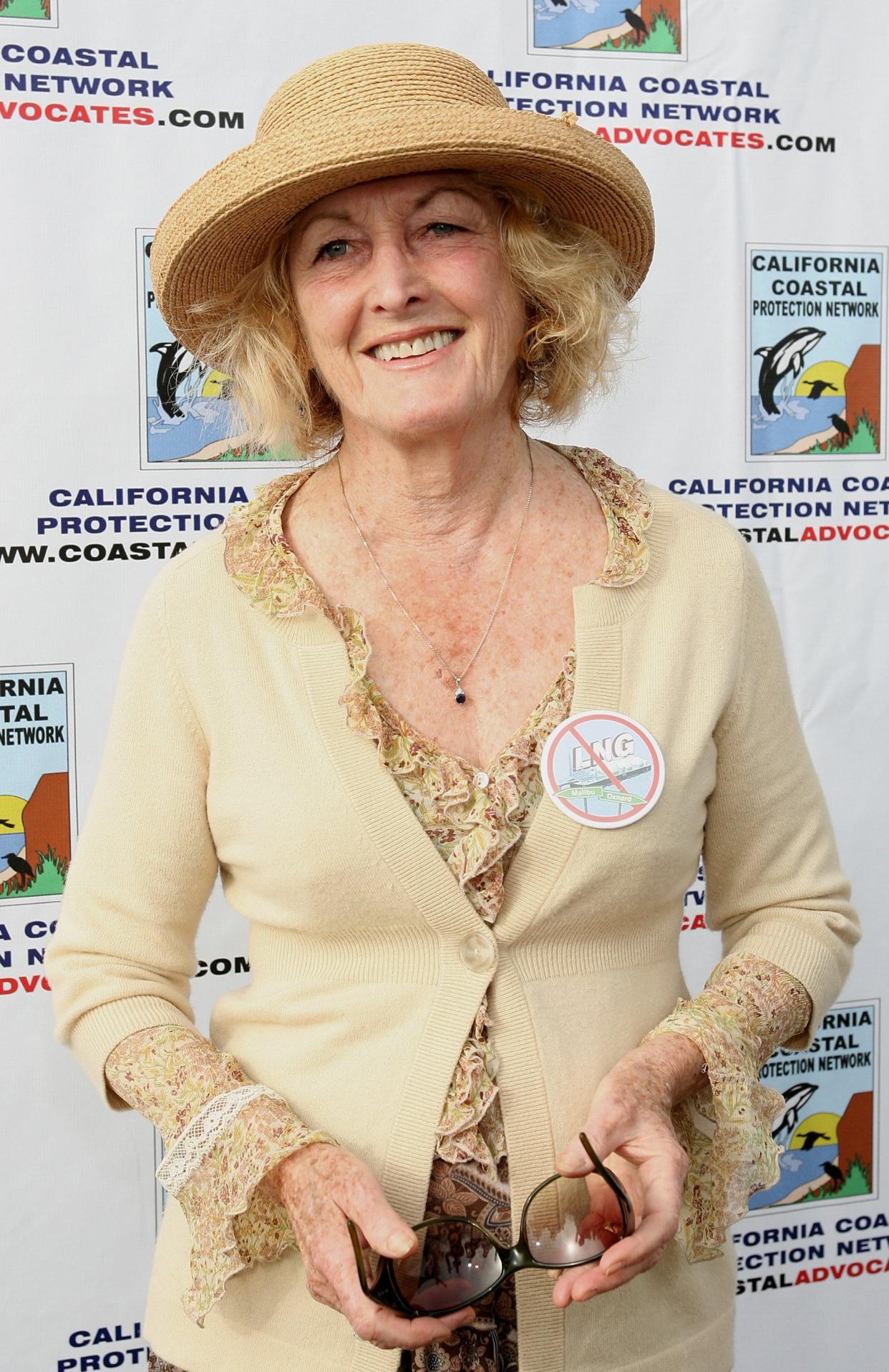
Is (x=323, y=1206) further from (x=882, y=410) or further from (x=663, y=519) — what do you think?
(x=882, y=410)

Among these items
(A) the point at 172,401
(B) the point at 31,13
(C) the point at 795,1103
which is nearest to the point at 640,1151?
(A) the point at 172,401

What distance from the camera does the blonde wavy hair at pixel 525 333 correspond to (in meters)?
1.38

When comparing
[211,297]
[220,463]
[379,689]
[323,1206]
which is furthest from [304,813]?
[220,463]

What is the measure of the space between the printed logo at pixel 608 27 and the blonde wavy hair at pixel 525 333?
0.95 m

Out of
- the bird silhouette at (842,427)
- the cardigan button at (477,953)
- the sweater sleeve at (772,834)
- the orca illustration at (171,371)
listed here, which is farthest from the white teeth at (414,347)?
the bird silhouette at (842,427)

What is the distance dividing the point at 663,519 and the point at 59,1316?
1.65 metres

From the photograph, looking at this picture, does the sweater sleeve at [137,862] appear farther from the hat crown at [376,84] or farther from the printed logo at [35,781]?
the printed logo at [35,781]

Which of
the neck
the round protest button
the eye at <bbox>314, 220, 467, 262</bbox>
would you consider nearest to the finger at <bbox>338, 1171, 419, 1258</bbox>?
the round protest button

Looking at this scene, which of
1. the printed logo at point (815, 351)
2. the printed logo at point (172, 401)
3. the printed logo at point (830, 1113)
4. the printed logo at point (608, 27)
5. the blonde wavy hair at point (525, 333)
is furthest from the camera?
the printed logo at point (830, 1113)

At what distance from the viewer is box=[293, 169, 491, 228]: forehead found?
1.28 metres

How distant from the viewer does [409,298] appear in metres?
1.27

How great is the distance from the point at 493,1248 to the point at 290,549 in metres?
0.66

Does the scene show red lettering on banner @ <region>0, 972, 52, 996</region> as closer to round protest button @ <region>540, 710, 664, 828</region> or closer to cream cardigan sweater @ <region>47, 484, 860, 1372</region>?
cream cardigan sweater @ <region>47, 484, 860, 1372</region>

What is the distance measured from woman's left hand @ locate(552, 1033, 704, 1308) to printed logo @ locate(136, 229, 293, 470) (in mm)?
1224
